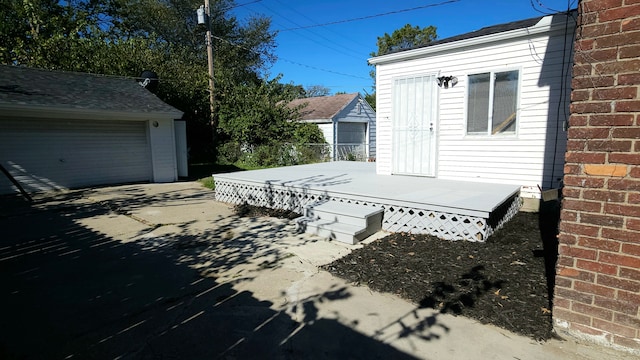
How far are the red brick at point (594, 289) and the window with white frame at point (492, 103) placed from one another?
454 centimetres

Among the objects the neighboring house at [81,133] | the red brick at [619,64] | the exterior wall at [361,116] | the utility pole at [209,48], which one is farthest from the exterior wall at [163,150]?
the red brick at [619,64]

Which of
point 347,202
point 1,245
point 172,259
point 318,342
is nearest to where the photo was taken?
point 318,342

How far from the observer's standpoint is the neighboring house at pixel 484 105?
580cm

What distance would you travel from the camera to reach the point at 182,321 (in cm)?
287

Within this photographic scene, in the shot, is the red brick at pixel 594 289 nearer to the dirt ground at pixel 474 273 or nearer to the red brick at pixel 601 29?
the dirt ground at pixel 474 273

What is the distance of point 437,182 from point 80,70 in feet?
54.8

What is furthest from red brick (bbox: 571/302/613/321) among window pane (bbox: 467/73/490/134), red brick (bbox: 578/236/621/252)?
window pane (bbox: 467/73/490/134)

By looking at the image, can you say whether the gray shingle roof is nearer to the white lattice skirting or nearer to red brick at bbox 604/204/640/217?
the white lattice skirting

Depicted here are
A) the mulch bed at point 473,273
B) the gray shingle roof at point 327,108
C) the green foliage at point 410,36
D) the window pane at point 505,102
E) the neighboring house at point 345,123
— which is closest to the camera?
the mulch bed at point 473,273

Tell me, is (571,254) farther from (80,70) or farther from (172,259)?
(80,70)

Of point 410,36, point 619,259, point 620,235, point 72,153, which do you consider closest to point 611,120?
point 620,235

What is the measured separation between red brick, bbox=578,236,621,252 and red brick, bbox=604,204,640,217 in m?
0.19

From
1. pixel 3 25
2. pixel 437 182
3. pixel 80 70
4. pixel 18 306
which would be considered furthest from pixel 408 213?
pixel 3 25

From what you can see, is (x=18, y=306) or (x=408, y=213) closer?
(x=18, y=306)
